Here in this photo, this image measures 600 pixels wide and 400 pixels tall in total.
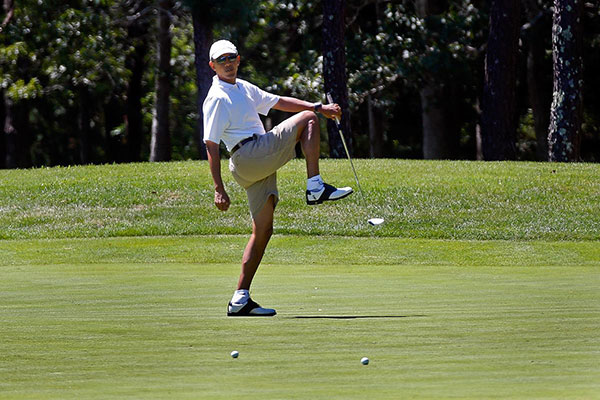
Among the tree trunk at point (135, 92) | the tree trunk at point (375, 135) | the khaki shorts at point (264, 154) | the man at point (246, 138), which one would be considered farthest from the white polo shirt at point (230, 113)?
the tree trunk at point (135, 92)

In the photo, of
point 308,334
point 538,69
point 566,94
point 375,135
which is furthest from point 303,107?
point 375,135

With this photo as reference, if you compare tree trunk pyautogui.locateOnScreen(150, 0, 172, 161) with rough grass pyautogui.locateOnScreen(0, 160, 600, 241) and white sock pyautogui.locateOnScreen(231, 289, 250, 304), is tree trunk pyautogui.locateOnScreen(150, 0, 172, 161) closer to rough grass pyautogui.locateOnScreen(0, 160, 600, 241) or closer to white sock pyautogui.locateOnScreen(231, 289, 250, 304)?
rough grass pyautogui.locateOnScreen(0, 160, 600, 241)

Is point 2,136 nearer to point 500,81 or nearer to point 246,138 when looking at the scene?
point 500,81

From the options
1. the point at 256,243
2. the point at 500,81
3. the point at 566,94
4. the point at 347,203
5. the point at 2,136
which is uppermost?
the point at 500,81

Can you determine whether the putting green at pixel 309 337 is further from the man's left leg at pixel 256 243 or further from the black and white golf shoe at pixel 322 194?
the black and white golf shoe at pixel 322 194

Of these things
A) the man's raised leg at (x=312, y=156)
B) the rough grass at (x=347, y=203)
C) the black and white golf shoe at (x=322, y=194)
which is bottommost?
the rough grass at (x=347, y=203)

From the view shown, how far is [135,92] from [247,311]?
119 feet

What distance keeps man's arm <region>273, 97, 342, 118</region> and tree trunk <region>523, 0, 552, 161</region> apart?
83.7ft

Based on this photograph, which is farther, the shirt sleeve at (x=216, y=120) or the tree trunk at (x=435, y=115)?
the tree trunk at (x=435, y=115)

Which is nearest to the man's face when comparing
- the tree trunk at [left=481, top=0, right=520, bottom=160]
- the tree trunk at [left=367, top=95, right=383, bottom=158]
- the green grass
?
the green grass

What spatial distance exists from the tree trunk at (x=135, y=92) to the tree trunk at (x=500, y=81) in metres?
17.6

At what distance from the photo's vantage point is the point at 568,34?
952 inches

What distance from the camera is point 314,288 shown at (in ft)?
31.8

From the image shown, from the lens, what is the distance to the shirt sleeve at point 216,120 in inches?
314
